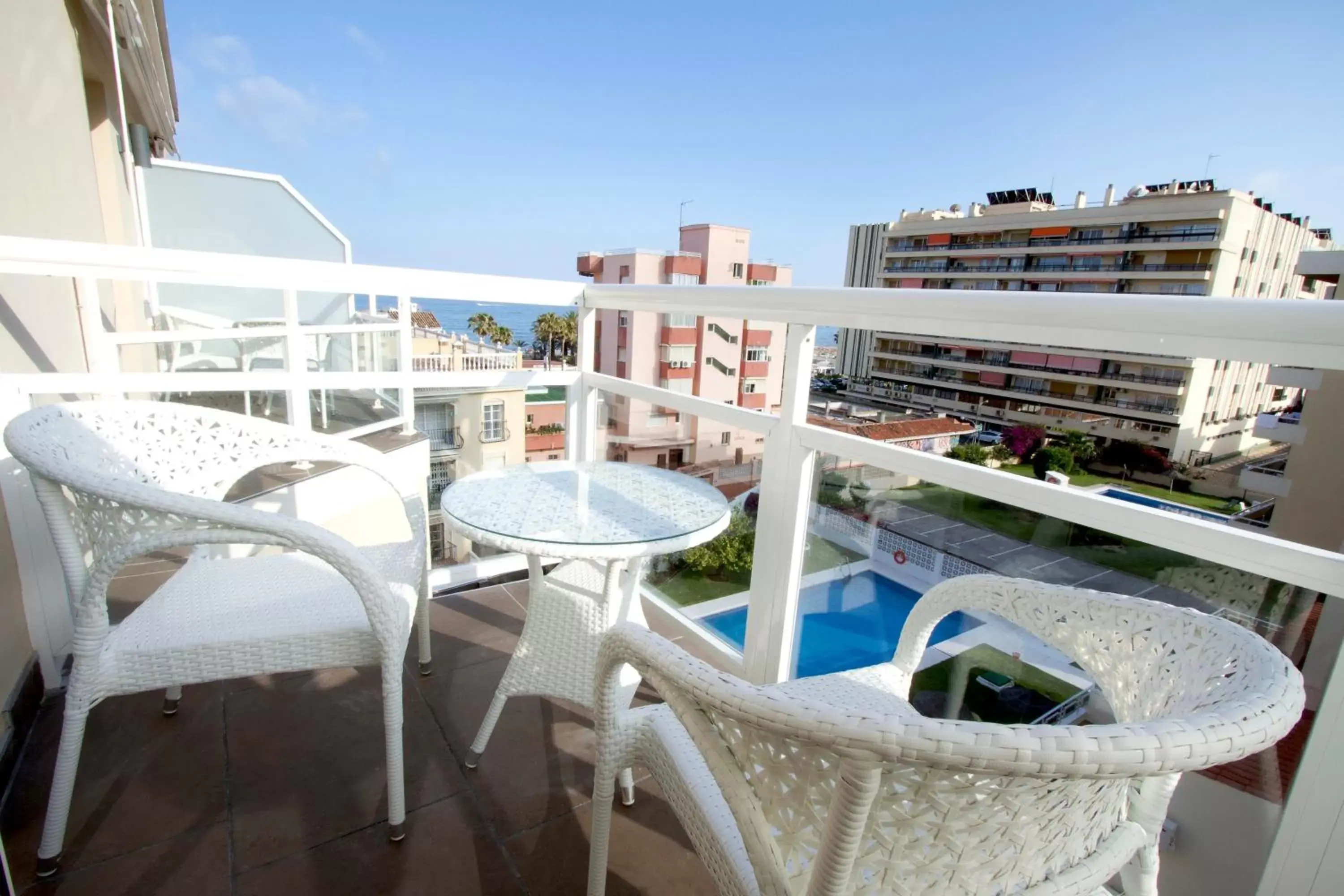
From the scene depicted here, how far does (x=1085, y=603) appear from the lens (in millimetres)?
1049

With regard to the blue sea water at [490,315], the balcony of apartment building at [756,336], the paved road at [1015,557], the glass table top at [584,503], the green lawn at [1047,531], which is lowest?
the blue sea water at [490,315]

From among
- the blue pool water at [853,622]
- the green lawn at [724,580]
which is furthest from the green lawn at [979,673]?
the green lawn at [724,580]

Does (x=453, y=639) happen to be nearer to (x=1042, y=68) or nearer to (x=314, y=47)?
(x=314, y=47)

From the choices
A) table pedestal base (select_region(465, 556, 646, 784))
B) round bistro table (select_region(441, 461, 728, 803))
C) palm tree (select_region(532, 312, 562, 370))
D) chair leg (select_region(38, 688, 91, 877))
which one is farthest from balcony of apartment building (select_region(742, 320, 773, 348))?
palm tree (select_region(532, 312, 562, 370))

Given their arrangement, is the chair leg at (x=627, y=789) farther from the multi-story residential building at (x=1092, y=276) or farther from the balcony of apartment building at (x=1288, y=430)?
the balcony of apartment building at (x=1288, y=430)

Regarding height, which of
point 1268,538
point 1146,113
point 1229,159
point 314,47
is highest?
point 1146,113

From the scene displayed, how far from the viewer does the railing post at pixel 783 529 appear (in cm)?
169

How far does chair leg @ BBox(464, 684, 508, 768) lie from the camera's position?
1.63m

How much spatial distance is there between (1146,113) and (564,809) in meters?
53.9

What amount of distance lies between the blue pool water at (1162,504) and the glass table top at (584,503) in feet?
2.72

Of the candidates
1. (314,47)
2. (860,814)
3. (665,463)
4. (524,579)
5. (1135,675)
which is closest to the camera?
(860,814)

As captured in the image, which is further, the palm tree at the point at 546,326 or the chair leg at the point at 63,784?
the palm tree at the point at 546,326

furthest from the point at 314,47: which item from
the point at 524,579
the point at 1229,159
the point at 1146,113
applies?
the point at 1229,159

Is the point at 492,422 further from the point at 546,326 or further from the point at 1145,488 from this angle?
the point at 546,326
